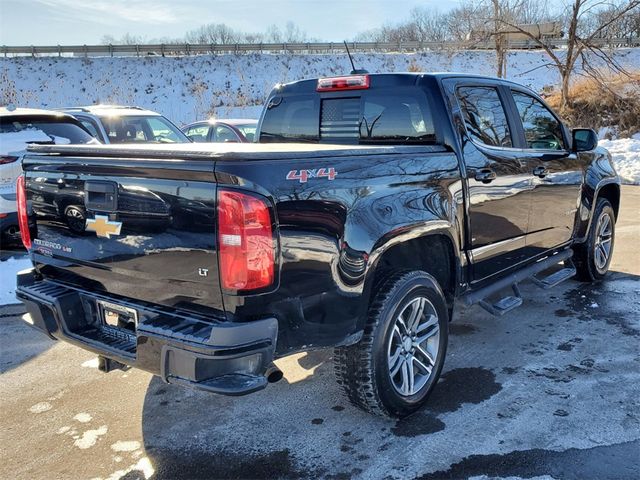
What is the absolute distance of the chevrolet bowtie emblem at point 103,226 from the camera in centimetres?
275

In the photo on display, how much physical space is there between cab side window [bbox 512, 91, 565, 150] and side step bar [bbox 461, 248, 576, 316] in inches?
38.9

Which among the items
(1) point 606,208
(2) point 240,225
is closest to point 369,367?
(2) point 240,225

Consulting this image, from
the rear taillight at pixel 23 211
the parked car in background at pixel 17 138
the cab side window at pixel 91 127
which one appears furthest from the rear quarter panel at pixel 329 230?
the cab side window at pixel 91 127

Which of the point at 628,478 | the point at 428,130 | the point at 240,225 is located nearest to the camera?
the point at 240,225

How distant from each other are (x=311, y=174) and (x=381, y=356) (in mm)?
1100

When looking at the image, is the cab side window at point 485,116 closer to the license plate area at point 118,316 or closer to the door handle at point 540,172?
the door handle at point 540,172

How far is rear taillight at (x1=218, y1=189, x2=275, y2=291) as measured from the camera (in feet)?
7.68

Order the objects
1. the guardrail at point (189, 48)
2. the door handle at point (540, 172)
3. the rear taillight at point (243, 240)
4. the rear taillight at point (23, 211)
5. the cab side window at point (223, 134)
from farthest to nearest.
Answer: the guardrail at point (189, 48) < the cab side window at point (223, 134) < the door handle at point (540, 172) < the rear taillight at point (23, 211) < the rear taillight at point (243, 240)

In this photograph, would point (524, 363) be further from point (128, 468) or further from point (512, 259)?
point (128, 468)

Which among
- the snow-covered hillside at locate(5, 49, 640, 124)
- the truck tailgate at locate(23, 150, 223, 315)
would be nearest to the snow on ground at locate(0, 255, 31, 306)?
the truck tailgate at locate(23, 150, 223, 315)

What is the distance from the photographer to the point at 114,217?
275 centimetres

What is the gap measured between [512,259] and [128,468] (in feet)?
10.1

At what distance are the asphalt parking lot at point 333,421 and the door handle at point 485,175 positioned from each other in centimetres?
131

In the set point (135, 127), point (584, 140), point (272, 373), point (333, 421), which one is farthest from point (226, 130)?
point (272, 373)
